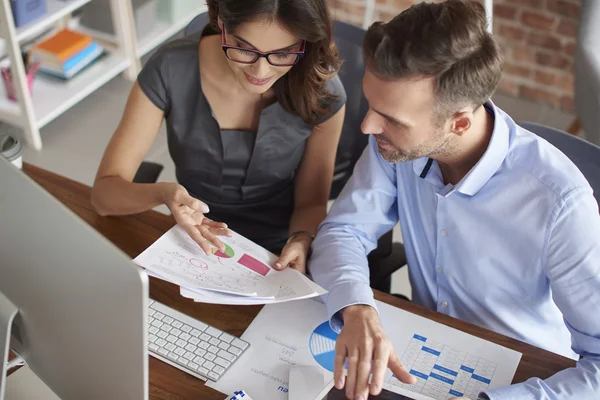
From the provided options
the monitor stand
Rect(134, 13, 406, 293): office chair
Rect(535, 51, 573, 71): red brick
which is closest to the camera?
the monitor stand

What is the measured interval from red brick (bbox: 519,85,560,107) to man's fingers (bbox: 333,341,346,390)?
2784 millimetres

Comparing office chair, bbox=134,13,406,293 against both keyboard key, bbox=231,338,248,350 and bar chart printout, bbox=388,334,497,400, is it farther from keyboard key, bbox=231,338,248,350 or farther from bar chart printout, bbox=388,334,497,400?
keyboard key, bbox=231,338,248,350

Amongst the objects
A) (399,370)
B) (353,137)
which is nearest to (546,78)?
(353,137)

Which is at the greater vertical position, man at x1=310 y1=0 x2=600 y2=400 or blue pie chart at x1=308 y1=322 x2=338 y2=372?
man at x1=310 y1=0 x2=600 y2=400

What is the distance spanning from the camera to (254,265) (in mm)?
1481

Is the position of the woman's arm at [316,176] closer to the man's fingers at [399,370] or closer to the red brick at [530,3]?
the man's fingers at [399,370]

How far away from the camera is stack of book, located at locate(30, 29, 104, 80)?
331 cm

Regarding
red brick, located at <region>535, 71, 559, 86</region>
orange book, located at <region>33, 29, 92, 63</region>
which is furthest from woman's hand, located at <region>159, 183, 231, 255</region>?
red brick, located at <region>535, 71, 559, 86</region>

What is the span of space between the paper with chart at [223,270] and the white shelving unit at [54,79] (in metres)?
1.90

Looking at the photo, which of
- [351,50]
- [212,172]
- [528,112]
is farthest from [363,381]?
[528,112]

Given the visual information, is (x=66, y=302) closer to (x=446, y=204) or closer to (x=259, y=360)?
(x=259, y=360)

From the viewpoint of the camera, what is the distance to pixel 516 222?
1407mm

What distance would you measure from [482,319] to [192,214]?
68 centimetres

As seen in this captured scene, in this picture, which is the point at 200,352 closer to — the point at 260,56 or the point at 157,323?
the point at 157,323
